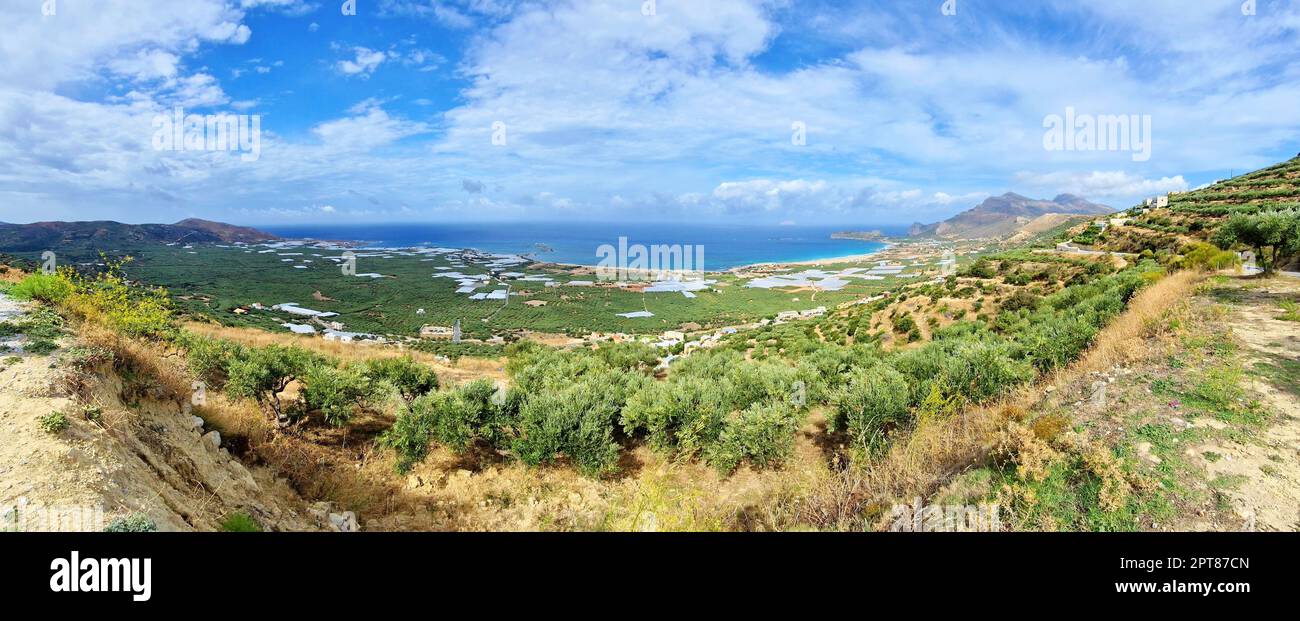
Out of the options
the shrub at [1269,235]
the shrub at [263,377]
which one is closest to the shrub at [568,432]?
the shrub at [263,377]

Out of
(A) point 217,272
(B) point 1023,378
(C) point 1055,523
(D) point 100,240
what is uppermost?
(D) point 100,240

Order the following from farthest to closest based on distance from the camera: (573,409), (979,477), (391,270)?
(391,270) < (573,409) < (979,477)

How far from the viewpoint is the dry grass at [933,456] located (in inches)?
211

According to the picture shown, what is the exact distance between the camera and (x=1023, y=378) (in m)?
8.59

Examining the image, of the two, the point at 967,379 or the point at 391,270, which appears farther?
the point at 391,270

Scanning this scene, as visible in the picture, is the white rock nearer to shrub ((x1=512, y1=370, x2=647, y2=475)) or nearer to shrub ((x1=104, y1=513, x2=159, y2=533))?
shrub ((x1=512, y1=370, x2=647, y2=475))

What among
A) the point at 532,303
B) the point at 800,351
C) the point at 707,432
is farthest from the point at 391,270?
the point at 707,432

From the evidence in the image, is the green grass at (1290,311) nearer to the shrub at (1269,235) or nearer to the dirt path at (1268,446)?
the dirt path at (1268,446)

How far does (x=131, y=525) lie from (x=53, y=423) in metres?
2.34

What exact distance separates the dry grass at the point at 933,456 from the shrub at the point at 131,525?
228 inches
